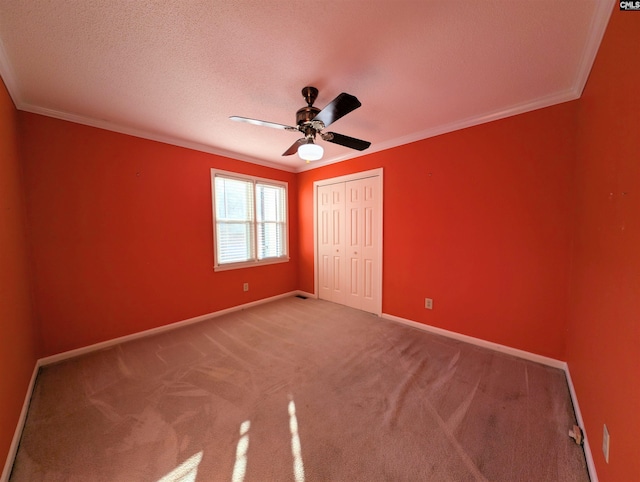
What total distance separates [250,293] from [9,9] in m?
3.46

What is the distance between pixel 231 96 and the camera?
207 cm

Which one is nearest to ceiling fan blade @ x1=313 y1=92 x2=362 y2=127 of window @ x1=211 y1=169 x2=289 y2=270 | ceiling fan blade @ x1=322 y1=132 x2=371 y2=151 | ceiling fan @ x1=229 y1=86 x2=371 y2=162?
ceiling fan @ x1=229 y1=86 x2=371 y2=162

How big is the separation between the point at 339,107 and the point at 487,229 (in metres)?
2.05

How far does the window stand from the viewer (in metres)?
3.55

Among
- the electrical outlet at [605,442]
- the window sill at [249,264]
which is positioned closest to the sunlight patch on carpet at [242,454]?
the electrical outlet at [605,442]

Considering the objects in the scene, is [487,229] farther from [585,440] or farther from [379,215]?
[585,440]

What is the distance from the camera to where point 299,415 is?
165cm

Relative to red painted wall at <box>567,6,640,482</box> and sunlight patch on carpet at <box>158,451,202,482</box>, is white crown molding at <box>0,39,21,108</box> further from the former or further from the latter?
red painted wall at <box>567,6,640,482</box>

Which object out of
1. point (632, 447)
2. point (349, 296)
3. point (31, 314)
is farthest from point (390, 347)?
point (31, 314)

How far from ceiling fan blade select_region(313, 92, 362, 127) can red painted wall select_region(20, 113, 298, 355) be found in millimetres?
2334

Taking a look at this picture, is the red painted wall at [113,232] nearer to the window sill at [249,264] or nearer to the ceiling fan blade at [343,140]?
the window sill at [249,264]

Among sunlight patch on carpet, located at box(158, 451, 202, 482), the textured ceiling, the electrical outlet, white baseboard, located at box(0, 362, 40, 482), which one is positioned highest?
the textured ceiling

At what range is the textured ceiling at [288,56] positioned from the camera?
127 cm

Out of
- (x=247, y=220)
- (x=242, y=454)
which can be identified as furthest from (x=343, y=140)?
(x=242, y=454)
